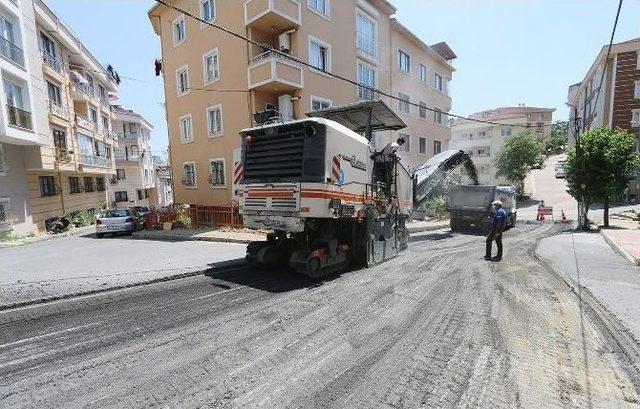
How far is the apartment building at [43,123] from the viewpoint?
16.8 meters

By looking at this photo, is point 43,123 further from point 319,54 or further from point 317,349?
point 317,349

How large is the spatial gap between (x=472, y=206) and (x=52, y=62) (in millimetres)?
28704

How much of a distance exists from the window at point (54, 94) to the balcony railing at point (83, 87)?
291 cm

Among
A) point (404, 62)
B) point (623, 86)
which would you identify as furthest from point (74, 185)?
point (623, 86)

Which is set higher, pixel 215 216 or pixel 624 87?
pixel 624 87

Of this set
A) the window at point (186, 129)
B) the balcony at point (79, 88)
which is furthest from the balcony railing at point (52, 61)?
the window at point (186, 129)

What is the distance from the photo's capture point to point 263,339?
4.28m

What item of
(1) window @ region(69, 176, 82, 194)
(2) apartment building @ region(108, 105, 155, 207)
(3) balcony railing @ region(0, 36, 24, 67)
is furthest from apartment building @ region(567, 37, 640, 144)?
(2) apartment building @ region(108, 105, 155, 207)

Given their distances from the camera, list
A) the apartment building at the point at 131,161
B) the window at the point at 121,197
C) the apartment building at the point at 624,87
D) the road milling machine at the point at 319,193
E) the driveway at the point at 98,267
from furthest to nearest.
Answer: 1. the apartment building at the point at 131,161
2. the window at the point at 121,197
3. the apartment building at the point at 624,87
4. the road milling machine at the point at 319,193
5. the driveway at the point at 98,267

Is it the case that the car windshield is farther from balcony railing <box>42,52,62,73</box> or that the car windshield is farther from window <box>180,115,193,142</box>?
balcony railing <box>42,52,62,73</box>

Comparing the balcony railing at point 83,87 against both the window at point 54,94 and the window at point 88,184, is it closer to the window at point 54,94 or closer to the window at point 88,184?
the window at point 54,94

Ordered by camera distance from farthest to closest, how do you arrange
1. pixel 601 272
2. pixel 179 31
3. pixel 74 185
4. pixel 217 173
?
pixel 74 185 < pixel 179 31 < pixel 217 173 < pixel 601 272

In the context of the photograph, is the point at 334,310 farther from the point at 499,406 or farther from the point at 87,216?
the point at 87,216

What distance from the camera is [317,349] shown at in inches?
158
